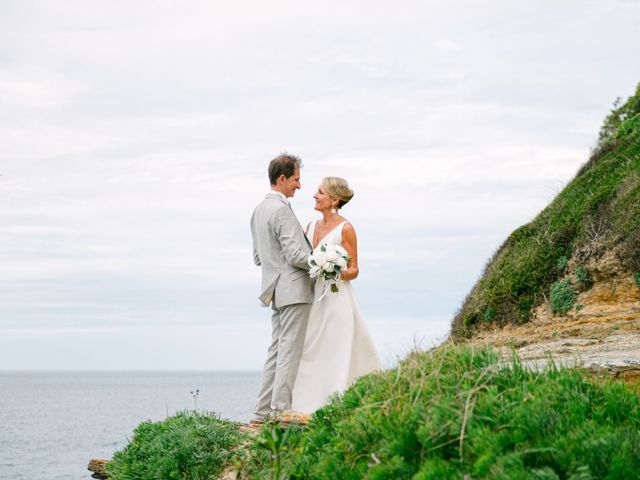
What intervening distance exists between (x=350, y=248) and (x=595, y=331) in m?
5.68

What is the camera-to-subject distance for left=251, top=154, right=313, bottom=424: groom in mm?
10359

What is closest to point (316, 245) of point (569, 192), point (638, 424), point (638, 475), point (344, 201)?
point (344, 201)

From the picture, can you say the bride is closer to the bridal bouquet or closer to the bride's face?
the bride's face

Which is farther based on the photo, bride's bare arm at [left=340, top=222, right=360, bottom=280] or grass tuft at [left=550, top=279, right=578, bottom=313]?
grass tuft at [left=550, top=279, right=578, bottom=313]

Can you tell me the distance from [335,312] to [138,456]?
3.00 metres

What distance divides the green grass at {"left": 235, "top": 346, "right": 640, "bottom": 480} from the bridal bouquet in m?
2.28

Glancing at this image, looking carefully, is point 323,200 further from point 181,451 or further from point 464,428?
point 464,428

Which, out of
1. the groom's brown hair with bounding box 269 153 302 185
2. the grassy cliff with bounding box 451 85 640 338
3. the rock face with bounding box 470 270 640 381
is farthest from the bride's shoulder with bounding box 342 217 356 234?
the grassy cliff with bounding box 451 85 640 338

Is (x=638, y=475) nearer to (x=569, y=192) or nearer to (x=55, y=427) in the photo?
(x=569, y=192)

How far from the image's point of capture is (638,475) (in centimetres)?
586

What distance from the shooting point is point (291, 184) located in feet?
34.4

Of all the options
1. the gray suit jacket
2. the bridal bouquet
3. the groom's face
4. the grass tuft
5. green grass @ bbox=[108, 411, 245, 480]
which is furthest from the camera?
the grass tuft

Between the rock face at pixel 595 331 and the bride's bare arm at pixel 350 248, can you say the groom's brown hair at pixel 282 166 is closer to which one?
the bride's bare arm at pixel 350 248

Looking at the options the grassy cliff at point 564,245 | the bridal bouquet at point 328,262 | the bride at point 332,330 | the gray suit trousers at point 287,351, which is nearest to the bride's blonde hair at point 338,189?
the bride at point 332,330
